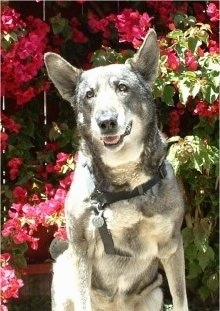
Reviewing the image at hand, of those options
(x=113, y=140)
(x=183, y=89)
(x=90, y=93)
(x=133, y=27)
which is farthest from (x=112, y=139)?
(x=133, y=27)

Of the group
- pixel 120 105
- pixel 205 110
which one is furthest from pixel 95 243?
pixel 205 110

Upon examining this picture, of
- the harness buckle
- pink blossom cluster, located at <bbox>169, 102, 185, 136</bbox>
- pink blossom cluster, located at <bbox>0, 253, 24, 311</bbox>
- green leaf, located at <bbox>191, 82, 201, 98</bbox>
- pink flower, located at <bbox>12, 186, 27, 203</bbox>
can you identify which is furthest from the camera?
pink blossom cluster, located at <bbox>169, 102, 185, 136</bbox>

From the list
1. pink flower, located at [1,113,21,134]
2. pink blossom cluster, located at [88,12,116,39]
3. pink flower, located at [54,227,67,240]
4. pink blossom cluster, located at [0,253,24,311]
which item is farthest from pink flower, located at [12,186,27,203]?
pink blossom cluster, located at [88,12,116,39]

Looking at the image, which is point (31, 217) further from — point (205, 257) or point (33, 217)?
point (205, 257)

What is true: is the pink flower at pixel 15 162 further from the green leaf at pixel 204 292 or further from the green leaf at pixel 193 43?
the green leaf at pixel 204 292

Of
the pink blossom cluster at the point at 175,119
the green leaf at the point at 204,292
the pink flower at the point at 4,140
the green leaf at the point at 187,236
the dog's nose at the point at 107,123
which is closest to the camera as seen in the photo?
the dog's nose at the point at 107,123

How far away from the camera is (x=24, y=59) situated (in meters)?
4.16

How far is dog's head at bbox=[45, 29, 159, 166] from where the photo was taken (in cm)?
297

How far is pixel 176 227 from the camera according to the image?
10.6 ft

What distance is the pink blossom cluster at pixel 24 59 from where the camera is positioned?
4062mm

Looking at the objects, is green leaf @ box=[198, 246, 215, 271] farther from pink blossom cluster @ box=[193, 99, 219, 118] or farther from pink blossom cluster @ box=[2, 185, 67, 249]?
pink blossom cluster @ box=[2, 185, 67, 249]

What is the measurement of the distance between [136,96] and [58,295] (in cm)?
119

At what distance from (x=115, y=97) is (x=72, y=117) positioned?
1.72 metres

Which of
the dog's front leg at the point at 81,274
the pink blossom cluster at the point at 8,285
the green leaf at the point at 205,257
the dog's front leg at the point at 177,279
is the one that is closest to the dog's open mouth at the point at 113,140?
the dog's front leg at the point at 81,274
